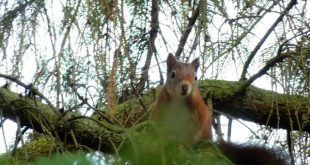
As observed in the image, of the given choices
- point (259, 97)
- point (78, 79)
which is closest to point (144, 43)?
point (78, 79)

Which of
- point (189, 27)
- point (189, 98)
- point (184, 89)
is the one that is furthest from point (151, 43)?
point (189, 98)

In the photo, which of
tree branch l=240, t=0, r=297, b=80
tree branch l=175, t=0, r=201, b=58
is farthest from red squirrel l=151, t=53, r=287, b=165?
tree branch l=175, t=0, r=201, b=58

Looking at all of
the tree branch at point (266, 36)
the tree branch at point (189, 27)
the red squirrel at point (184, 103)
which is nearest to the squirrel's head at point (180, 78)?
the red squirrel at point (184, 103)

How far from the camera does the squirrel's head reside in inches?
118

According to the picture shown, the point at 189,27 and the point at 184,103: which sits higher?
the point at 189,27

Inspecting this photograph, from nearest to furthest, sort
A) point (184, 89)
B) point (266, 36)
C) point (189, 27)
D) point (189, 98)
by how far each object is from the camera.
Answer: point (189, 27) < point (266, 36) < point (184, 89) < point (189, 98)

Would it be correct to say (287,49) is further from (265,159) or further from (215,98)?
(215,98)

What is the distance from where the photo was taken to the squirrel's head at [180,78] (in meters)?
2.99

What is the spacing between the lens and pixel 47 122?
158cm

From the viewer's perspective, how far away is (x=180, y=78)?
312cm

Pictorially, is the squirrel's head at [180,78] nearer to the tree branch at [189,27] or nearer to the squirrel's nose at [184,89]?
the squirrel's nose at [184,89]

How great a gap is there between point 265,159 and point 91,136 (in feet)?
2.64

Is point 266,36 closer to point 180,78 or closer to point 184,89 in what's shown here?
point 184,89

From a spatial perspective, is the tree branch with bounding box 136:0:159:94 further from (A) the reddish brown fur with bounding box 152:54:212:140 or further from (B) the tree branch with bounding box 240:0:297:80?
(A) the reddish brown fur with bounding box 152:54:212:140
